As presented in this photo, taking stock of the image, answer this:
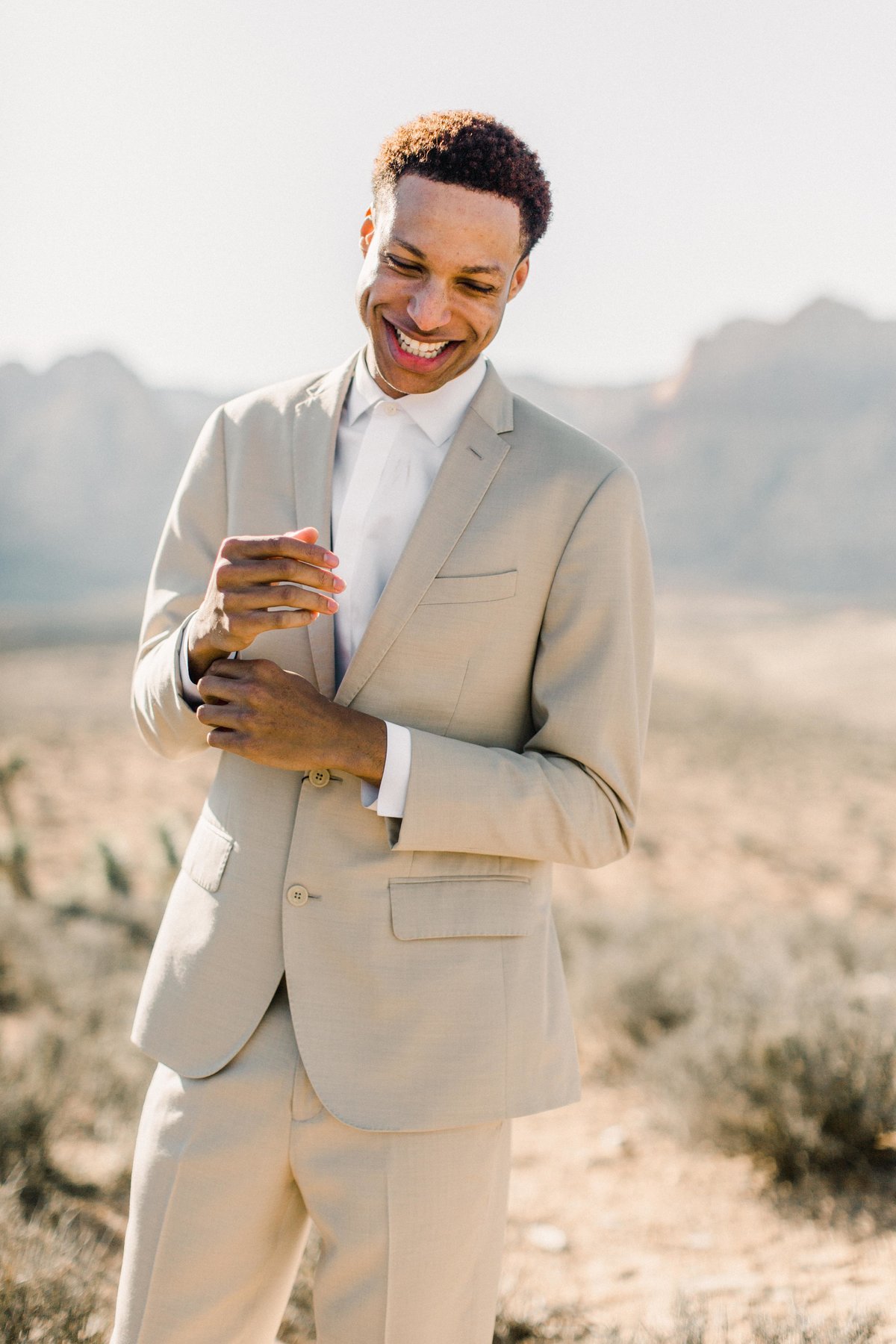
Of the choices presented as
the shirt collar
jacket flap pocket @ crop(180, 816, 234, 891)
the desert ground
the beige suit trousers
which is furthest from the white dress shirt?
the desert ground

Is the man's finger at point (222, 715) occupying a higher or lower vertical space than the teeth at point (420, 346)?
lower

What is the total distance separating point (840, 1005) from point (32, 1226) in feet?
9.85

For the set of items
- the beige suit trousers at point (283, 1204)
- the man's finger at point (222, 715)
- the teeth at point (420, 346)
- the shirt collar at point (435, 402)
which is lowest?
the beige suit trousers at point (283, 1204)

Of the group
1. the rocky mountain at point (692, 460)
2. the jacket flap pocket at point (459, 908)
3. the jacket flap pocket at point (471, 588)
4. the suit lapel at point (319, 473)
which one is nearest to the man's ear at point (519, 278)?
the suit lapel at point (319, 473)

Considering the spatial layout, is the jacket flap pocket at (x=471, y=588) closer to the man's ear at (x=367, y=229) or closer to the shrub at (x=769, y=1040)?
the man's ear at (x=367, y=229)

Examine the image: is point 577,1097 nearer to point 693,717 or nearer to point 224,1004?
point 224,1004

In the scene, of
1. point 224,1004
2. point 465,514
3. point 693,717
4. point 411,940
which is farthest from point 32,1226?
point 693,717

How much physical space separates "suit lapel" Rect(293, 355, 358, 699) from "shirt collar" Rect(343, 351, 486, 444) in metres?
0.03

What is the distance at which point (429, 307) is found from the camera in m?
1.49

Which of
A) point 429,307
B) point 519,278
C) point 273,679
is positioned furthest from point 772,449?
point 273,679

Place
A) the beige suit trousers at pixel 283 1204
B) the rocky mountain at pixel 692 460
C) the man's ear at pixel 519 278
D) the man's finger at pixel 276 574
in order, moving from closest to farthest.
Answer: the man's finger at pixel 276 574, the beige suit trousers at pixel 283 1204, the man's ear at pixel 519 278, the rocky mountain at pixel 692 460

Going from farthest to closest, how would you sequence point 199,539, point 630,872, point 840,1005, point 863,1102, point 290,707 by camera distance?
point 630,872 < point 840,1005 < point 863,1102 < point 199,539 < point 290,707

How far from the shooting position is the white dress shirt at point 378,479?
1.59 m

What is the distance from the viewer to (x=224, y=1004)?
4.88 feet
